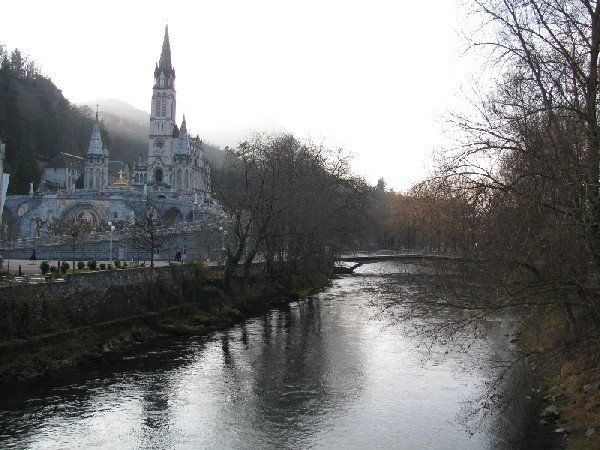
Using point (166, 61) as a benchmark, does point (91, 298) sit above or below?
below

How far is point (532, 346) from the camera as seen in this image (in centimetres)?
1925

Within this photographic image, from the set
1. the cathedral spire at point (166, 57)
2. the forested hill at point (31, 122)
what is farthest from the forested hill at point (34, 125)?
the cathedral spire at point (166, 57)

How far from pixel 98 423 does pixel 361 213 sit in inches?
1636

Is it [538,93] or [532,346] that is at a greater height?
[538,93]

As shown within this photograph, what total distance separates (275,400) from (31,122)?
317ft

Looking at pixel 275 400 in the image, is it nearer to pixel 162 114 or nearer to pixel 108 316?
pixel 108 316

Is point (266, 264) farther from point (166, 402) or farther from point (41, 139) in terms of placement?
point (41, 139)

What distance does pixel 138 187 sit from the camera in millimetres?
98938

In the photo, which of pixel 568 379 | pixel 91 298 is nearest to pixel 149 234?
pixel 91 298

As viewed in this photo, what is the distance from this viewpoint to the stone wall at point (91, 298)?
67.9 ft

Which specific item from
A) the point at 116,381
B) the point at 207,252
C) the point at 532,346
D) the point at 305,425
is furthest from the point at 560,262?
the point at 207,252

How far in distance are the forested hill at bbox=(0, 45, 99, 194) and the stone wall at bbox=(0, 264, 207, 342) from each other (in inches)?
1697

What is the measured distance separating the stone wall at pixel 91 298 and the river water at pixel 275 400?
8.87 feet

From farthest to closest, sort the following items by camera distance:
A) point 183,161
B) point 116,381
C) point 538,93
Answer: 1. point 183,161
2. point 116,381
3. point 538,93
